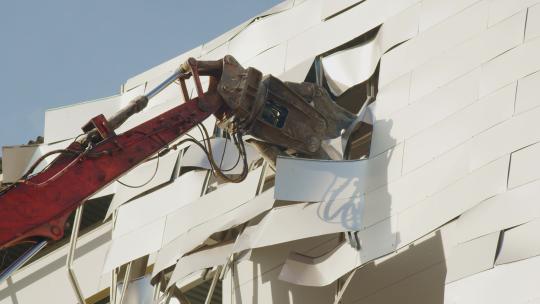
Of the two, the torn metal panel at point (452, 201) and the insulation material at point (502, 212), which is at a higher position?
the torn metal panel at point (452, 201)

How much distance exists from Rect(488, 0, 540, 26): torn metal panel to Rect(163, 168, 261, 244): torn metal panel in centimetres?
403

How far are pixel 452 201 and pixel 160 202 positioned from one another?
18.8ft

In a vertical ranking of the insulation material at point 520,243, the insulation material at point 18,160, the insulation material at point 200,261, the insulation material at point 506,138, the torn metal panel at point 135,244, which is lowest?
the insulation material at point 520,243

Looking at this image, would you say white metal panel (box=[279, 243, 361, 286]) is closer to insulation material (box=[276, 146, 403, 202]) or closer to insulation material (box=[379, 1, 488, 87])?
insulation material (box=[276, 146, 403, 202])

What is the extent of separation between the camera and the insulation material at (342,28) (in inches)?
739

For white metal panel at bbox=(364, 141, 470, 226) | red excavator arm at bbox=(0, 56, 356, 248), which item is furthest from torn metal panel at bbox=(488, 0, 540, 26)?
red excavator arm at bbox=(0, 56, 356, 248)

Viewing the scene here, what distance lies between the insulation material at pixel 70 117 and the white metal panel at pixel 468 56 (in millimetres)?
6618

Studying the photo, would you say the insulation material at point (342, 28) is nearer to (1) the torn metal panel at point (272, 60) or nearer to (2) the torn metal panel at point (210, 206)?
(1) the torn metal panel at point (272, 60)

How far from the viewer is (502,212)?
581 inches

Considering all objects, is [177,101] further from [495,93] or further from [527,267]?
[527,267]

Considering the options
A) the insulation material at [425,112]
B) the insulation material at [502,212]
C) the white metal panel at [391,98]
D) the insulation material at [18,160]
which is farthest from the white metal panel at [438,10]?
the insulation material at [18,160]

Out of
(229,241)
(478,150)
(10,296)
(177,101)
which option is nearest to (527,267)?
(478,150)

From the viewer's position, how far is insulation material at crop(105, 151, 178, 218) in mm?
20125

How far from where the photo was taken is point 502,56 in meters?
16.4
